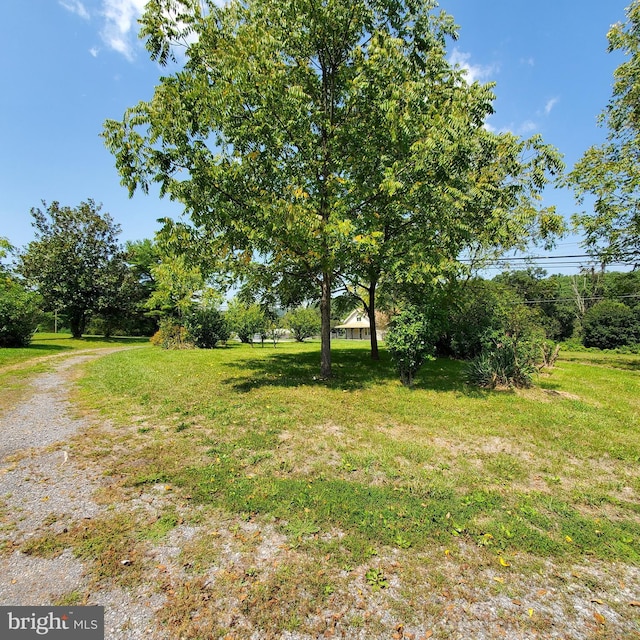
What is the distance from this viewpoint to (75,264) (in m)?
27.2

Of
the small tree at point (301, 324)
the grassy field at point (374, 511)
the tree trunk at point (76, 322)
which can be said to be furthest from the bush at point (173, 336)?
the small tree at point (301, 324)

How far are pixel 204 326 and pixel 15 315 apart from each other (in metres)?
9.15

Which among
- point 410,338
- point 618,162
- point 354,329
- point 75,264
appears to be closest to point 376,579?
point 410,338

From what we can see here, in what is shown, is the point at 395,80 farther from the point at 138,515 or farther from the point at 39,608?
the point at 39,608

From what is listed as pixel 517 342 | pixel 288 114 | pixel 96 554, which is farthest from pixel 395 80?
pixel 96 554

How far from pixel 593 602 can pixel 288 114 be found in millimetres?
8984

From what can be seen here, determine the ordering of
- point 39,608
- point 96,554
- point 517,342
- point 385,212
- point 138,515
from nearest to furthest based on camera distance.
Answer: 1. point 39,608
2. point 96,554
3. point 138,515
4. point 517,342
5. point 385,212

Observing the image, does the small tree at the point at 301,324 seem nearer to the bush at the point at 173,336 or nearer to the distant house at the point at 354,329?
the distant house at the point at 354,329

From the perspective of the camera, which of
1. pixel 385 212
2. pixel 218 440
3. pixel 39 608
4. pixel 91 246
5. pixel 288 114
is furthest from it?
pixel 91 246

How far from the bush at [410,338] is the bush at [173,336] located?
46.4 ft

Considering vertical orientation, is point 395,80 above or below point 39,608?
above

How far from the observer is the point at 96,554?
8.48ft

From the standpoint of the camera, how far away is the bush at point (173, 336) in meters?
18.9

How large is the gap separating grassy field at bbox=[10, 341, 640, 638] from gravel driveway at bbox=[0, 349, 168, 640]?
170 mm
